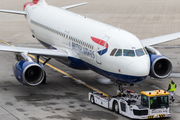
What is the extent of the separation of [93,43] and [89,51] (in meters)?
0.74

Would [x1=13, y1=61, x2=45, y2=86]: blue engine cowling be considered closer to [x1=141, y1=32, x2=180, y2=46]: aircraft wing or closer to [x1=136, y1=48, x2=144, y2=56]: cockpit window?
[x1=136, y1=48, x2=144, y2=56]: cockpit window

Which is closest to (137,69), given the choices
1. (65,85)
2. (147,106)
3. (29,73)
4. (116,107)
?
(147,106)

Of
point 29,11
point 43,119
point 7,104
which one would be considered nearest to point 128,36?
point 43,119

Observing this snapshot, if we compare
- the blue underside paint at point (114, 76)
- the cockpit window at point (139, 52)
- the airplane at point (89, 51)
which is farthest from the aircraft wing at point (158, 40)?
the cockpit window at point (139, 52)

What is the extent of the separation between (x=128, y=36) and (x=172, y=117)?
6.26 metres

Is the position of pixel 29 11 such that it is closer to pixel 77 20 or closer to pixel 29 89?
pixel 77 20

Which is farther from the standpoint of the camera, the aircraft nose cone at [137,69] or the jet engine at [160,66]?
the jet engine at [160,66]

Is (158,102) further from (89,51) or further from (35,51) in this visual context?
(35,51)

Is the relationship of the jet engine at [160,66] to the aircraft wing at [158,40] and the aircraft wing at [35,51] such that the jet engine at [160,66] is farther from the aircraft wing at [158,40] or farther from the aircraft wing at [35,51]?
the aircraft wing at [35,51]

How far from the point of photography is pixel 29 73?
26828 mm

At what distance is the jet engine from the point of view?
1125 inches

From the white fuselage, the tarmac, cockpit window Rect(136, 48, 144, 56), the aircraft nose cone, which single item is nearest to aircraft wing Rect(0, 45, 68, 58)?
the white fuselage

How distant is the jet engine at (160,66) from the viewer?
2856cm

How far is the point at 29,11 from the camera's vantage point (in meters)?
38.1
